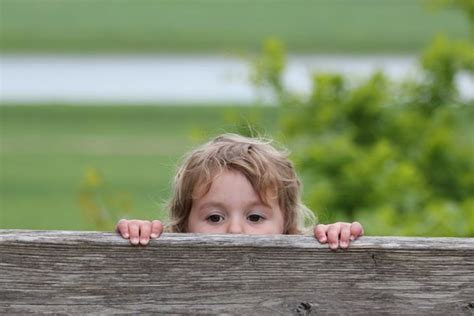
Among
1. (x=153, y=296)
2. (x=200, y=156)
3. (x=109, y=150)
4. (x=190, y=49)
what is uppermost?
(x=190, y=49)

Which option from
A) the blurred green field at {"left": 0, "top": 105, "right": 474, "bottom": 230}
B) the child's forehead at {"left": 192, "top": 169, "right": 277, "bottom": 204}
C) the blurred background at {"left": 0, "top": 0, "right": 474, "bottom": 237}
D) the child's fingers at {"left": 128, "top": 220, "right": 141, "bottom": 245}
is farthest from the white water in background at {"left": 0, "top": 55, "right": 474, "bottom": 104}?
the child's fingers at {"left": 128, "top": 220, "right": 141, "bottom": 245}

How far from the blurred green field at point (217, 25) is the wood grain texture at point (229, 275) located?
13379 mm

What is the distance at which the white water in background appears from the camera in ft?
47.7

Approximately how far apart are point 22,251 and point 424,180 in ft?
13.1

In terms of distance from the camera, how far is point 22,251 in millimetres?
2762

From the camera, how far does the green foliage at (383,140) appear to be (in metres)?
6.23

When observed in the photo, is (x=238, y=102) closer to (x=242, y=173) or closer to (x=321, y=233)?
(x=242, y=173)

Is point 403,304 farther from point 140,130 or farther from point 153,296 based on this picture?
point 140,130

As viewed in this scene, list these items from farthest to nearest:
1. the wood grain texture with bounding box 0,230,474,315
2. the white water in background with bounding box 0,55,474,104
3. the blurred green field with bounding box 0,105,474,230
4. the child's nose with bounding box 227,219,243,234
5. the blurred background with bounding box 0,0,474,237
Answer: the white water in background with bounding box 0,55,474,104
the blurred green field with bounding box 0,105,474,230
the blurred background with bounding box 0,0,474,237
the child's nose with bounding box 227,219,243,234
the wood grain texture with bounding box 0,230,474,315

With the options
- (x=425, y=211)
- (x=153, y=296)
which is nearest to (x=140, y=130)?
(x=425, y=211)

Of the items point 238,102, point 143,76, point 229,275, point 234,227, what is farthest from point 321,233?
point 143,76

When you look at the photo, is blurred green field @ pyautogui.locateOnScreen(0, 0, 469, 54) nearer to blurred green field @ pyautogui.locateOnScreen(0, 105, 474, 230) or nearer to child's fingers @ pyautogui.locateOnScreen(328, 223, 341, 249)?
blurred green field @ pyautogui.locateOnScreen(0, 105, 474, 230)

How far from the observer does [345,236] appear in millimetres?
2816

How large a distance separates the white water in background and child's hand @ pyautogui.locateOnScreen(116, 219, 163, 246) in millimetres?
10664
